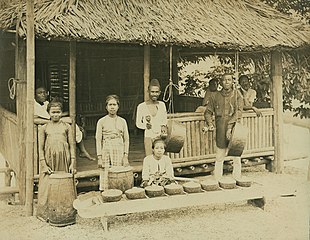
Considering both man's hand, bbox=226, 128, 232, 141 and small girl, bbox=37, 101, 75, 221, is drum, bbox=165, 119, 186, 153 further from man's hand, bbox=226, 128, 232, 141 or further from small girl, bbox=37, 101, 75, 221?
small girl, bbox=37, 101, 75, 221

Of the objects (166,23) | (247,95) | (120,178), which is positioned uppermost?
(166,23)

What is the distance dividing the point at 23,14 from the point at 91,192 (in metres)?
2.74

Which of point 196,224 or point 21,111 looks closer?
point 196,224

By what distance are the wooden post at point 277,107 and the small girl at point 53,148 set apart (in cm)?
430

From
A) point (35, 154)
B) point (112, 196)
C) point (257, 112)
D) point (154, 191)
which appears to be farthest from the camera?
point (257, 112)

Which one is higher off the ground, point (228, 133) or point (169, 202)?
point (228, 133)

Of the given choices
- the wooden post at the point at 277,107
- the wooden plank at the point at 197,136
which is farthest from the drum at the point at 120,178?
the wooden post at the point at 277,107

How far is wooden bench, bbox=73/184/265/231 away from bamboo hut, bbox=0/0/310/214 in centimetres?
126

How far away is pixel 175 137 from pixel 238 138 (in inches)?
37.5

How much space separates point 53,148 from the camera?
6246 millimetres

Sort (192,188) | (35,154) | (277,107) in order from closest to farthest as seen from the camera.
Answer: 1. (192,188)
2. (35,154)
3. (277,107)

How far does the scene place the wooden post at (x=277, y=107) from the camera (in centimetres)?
905

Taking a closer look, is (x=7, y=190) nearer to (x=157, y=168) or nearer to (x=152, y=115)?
(x=157, y=168)

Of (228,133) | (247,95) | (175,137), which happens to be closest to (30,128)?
(175,137)
